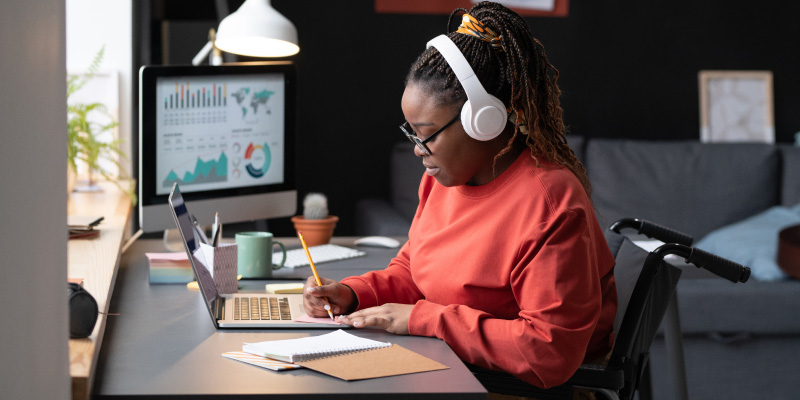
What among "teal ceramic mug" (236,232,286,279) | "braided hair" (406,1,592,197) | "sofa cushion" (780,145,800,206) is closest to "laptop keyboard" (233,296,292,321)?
"teal ceramic mug" (236,232,286,279)

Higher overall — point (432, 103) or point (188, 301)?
point (432, 103)

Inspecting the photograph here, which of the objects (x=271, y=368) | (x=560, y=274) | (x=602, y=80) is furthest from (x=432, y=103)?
(x=602, y=80)

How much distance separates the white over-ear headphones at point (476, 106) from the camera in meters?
1.37

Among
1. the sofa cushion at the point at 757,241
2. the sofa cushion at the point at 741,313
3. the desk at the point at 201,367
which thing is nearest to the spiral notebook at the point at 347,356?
the desk at the point at 201,367

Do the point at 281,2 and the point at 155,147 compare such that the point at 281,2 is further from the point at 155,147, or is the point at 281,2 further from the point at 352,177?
the point at 155,147

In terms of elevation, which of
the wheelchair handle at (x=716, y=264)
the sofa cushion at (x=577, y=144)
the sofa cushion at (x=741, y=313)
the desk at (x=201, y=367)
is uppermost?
the sofa cushion at (x=577, y=144)

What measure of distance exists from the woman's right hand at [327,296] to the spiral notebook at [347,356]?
6.5 inches

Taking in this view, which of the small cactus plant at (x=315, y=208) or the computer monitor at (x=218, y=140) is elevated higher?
the computer monitor at (x=218, y=140)

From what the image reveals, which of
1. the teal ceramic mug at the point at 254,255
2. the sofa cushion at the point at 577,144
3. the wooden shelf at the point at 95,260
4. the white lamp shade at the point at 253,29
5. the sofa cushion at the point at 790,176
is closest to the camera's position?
the wooden shelf at the point at 95,260

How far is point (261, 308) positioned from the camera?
1501mm

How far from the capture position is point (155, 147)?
2.01 metres

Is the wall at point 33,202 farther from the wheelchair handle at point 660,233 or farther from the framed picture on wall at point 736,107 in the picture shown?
the framed picture on wall at point 736,107

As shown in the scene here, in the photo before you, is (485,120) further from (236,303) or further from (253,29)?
(253,29)

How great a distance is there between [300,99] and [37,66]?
126 inches
